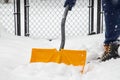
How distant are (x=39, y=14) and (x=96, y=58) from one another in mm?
4537

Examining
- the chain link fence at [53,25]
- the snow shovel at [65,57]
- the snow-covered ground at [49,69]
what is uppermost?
the chain link fence at [53,25]

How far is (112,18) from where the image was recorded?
4.13 m

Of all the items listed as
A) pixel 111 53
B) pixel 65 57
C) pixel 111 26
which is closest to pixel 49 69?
pixel 65 57

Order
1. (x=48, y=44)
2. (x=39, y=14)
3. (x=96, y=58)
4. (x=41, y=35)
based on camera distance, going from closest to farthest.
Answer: (x=96, y=58), (x=48, y=44), (x=41, y=35), (x=39, y=14)

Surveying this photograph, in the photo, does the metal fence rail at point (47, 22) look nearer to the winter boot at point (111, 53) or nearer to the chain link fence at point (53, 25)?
the chain link fence at point (53, 25)

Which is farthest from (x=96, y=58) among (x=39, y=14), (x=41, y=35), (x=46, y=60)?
(x=39, y=14)

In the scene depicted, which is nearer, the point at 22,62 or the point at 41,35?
the point at 22,62

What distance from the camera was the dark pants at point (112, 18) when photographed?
4.11m

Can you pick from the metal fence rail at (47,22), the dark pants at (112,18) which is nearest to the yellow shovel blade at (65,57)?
the dark pants at (112,18)

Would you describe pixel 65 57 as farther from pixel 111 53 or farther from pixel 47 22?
pixel 47 22

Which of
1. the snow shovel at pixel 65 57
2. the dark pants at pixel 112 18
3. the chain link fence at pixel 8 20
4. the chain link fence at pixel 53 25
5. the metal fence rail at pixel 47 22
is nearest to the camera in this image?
the snow shovel at pixel 65 57

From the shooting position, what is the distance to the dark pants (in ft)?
13.5

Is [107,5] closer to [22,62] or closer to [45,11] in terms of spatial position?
[22,62]

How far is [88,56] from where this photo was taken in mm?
4316
